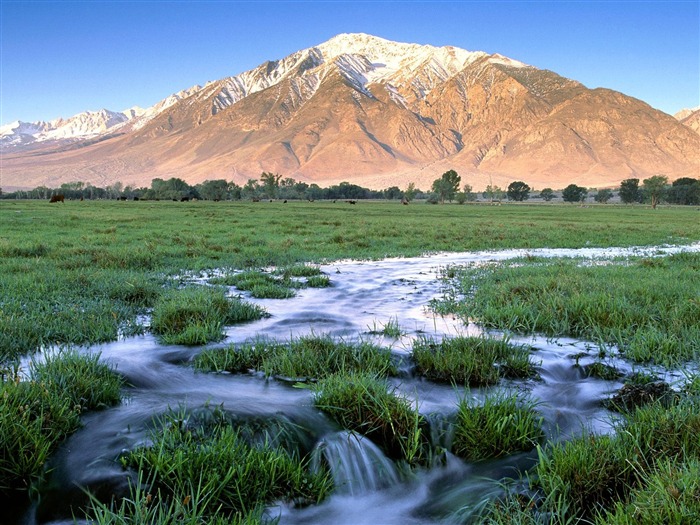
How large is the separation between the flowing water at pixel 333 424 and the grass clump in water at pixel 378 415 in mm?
125

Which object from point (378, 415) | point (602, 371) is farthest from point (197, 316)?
point (602, 371)

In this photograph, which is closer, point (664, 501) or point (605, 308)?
point (664, 501)

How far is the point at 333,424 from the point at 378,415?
0.41 meters

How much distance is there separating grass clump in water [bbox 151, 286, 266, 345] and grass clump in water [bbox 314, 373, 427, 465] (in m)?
3.02

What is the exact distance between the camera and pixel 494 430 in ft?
12.9

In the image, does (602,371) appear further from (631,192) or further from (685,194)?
(631,192)

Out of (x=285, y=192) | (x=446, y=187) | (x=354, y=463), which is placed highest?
(x=446, y=187)

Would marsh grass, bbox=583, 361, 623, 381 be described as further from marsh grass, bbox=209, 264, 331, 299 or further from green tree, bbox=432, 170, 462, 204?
green tree, bbox=432, 170, 462, 204

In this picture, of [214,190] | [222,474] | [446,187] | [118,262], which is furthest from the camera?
[446,187]

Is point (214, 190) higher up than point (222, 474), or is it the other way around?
point (214, 190)

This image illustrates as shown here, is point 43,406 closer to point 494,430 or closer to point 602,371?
point 494,430

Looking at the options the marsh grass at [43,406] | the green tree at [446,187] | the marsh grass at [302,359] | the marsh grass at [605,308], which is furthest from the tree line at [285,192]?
the marsh grass at [43,406]

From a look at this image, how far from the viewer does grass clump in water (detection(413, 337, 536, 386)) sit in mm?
5331

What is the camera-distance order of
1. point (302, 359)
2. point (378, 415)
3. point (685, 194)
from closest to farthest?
point (378, 415)
point (302, 359)
point (685, 194)
